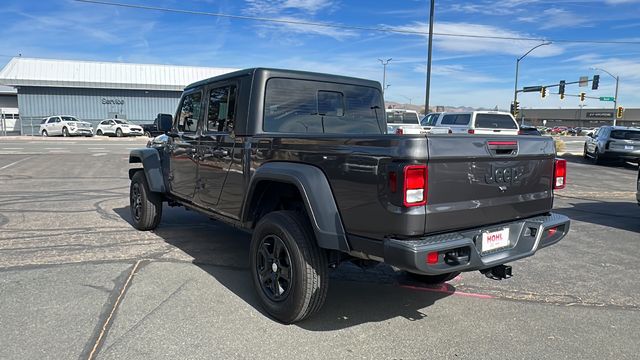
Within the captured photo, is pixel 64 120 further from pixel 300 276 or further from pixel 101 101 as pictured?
pixel 300 276

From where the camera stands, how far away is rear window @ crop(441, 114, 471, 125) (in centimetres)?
1750

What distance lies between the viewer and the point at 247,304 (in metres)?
4.14

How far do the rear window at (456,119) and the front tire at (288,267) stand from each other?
14693 millimetres

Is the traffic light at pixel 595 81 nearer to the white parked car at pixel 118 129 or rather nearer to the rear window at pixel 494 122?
the rear window at pixel 494 122

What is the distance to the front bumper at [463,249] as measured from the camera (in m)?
2.98

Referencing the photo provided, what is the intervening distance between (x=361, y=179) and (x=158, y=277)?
260 cm

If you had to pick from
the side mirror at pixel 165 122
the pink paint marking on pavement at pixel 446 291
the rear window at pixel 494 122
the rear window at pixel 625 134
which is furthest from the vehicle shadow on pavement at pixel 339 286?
the rear window at pixel 625 134

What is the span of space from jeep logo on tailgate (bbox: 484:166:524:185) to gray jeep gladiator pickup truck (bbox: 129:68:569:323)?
1 cm

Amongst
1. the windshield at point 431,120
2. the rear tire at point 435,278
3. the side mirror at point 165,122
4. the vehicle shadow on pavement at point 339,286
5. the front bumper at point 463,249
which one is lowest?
the vehicle shadow on pavement at point 339,286

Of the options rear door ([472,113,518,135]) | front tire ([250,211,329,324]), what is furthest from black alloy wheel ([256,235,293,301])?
rear door ([472,113,518,135])

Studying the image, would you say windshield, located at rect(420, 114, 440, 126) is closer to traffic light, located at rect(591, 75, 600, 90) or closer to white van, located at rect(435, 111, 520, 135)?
white van, located at rect(435, 111, 520, 135)

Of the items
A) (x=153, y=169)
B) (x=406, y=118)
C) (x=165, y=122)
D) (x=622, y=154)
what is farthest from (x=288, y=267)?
(x=622, y=154)

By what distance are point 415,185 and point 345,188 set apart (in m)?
0.52

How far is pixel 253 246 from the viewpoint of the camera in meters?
4.10
